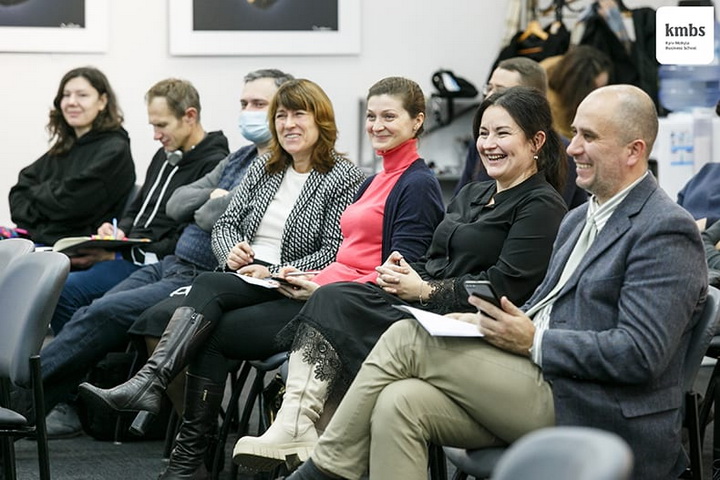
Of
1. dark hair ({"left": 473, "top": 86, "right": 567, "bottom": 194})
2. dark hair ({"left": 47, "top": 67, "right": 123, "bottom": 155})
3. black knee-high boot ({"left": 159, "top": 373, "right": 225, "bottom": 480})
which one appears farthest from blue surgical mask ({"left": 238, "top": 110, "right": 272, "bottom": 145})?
dark hair ({"left": 473, "top": 86, "right": 567, "bottom": 194})

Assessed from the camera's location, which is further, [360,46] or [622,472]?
[360,46]

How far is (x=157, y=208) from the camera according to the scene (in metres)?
4.94

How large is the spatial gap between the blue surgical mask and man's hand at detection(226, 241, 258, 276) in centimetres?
67

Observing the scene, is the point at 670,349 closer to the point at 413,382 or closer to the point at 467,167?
the point at 413,382

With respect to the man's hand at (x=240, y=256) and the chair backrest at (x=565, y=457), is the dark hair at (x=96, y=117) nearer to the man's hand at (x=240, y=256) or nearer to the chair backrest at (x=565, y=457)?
the man's hand at (x=240, y=256)

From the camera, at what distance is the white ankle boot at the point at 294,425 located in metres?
3.14

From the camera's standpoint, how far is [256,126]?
4523mm

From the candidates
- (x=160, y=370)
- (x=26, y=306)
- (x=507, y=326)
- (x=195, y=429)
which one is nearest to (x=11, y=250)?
(x=26, y=306)

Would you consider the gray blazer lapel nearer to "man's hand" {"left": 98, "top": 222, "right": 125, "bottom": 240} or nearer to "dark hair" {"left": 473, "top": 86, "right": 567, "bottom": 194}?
"dark hair" {"left": 473, "top": 86, "right": 567, "bottom": 194}

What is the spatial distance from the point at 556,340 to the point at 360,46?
4.48m

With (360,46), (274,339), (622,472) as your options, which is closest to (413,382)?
(274,339)

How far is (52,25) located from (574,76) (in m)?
3.08

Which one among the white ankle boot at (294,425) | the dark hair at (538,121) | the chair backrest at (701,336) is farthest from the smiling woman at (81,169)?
the chair backrest at (701,336)

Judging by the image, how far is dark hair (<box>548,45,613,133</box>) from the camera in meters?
4.81
